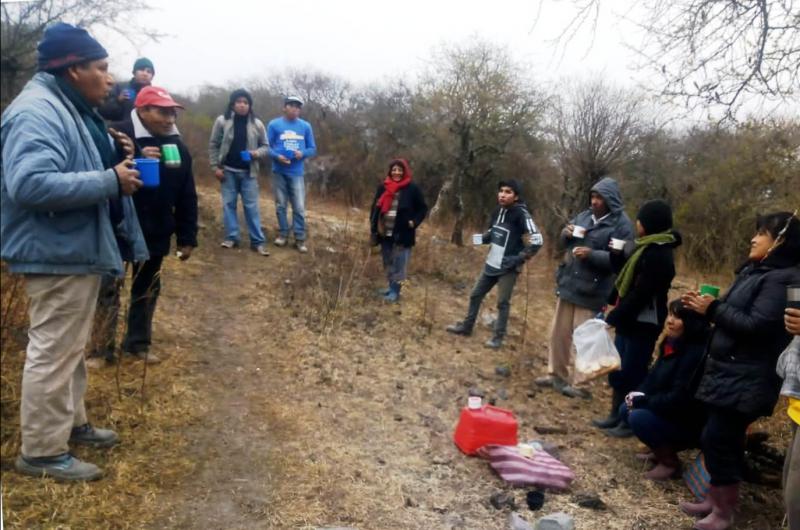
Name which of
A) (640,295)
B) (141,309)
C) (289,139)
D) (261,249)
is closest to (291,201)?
(261,249)

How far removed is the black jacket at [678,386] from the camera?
10.8 ft

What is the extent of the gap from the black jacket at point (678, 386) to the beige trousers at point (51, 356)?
2.93m

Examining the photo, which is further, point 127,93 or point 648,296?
point 648,296

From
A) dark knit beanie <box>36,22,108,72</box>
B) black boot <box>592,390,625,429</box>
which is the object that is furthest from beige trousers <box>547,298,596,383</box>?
dark knit beanie <box>36,22,108,72</box>

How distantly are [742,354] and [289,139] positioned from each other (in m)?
3.20

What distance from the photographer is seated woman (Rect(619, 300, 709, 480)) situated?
10.9ft

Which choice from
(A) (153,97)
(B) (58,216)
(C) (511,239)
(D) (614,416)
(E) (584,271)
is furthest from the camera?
(C) (511,239)

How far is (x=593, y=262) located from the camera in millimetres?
4344

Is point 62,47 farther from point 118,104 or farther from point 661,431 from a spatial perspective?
point 661,431

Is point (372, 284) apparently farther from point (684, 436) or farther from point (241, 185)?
point (684, 436)

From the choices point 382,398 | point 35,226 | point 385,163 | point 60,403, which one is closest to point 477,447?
point 382,398

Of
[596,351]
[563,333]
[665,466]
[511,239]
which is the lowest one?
[665,466]

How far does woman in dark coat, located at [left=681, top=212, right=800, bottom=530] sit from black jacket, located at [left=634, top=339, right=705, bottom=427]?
0.87ft

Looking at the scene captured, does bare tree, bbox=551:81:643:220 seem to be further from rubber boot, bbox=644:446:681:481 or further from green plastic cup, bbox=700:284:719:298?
rubber boot, bbox=644:446:681:481
